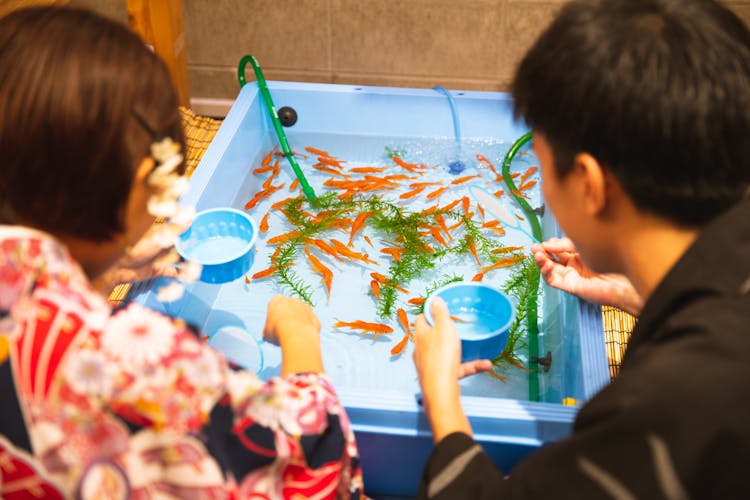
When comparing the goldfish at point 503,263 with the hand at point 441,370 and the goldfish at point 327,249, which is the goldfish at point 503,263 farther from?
the hand at point 441,370

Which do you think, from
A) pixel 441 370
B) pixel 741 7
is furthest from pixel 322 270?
pixel 741 7

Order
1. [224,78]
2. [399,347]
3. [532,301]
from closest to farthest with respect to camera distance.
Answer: [399,347]
[532,301]
[224,78]

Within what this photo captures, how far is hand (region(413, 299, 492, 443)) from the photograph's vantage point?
1148 mm

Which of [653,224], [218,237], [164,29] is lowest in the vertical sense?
[218,237]

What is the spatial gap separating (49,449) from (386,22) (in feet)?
7.87

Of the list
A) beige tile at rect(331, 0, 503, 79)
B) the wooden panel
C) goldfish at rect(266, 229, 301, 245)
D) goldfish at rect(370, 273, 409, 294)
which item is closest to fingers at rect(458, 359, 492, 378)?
goldfish at rect(370, 273, 409, 294)

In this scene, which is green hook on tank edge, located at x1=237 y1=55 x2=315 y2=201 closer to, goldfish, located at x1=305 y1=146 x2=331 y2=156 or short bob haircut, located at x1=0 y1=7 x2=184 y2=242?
goldfish, located at x1=305 y1=146 x2=331 y2=156

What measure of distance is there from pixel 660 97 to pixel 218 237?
1156 mm

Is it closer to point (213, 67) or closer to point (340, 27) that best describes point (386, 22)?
point (340, 27)

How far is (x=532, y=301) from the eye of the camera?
6.02ft

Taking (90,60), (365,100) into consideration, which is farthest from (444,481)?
(365,100)

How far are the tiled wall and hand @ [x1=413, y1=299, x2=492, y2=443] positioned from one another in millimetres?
1798

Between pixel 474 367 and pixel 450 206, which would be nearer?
pixel 474 367

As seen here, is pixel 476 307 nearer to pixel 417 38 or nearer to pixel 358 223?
pixel 358 223
